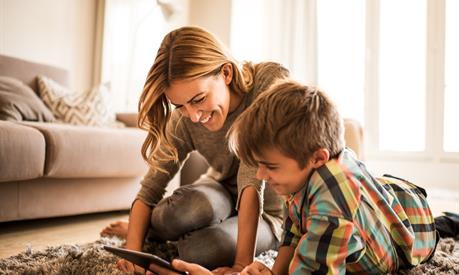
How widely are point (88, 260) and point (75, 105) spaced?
133 cm

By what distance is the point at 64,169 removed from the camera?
1523 millimetres

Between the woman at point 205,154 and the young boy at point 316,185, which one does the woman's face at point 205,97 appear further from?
the young boy at point 316,185

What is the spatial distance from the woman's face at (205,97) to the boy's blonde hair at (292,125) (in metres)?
0.25

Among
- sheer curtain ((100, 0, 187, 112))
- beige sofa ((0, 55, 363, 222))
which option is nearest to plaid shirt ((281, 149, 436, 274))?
beige sofa ((0, 55, 363, 222))

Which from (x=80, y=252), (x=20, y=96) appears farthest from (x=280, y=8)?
(x=80, y=252)

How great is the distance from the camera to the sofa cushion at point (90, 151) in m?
1.49

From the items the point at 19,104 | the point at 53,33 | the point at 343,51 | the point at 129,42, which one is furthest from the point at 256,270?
the point at 343,51

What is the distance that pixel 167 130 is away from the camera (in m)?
1.16

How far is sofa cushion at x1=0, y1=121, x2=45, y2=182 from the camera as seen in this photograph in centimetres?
133

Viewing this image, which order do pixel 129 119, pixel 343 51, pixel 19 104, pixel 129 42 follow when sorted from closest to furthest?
pixel 19 104 < pixel 129 119 < pixel 129 42 < pixel 343 51

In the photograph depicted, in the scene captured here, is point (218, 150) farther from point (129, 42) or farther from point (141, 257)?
point (129, 42)

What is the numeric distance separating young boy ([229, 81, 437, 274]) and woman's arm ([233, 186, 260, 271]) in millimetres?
101

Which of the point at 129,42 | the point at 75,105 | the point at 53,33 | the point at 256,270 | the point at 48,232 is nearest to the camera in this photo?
the point at 256,270

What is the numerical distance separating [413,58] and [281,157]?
10.6ft
